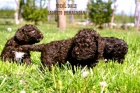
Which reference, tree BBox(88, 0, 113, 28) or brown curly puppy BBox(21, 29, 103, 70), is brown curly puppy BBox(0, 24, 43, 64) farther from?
tree BBox(88, 0, 113, 28)

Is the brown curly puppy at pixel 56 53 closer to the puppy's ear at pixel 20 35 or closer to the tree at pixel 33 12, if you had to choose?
the puppy's ear at pixel 20 35

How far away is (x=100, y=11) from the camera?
32156 millimetres

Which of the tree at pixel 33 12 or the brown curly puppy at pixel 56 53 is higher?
the brown curly puppy at pixel 56 53

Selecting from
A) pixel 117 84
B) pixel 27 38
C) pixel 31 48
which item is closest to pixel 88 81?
pixel 117 84

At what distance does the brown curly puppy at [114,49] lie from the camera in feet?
14.9

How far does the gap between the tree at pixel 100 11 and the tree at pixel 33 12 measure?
21.9 feet

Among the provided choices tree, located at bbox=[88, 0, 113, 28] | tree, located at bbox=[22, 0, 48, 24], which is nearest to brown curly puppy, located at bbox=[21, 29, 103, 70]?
tree, located at bbox=[88, 0, 113, 28]

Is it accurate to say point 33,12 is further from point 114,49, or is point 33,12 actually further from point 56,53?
point 56,53

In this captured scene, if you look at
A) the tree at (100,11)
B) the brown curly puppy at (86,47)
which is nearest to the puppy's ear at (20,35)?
the brown curly puppy at (86,47)

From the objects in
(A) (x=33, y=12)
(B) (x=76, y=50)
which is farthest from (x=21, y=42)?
(A) (x=33, y=12)

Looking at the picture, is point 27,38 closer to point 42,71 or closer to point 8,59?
point 8,59

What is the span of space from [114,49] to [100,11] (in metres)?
28.0

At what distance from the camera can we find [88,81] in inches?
117

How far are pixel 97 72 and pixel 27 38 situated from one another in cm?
145
